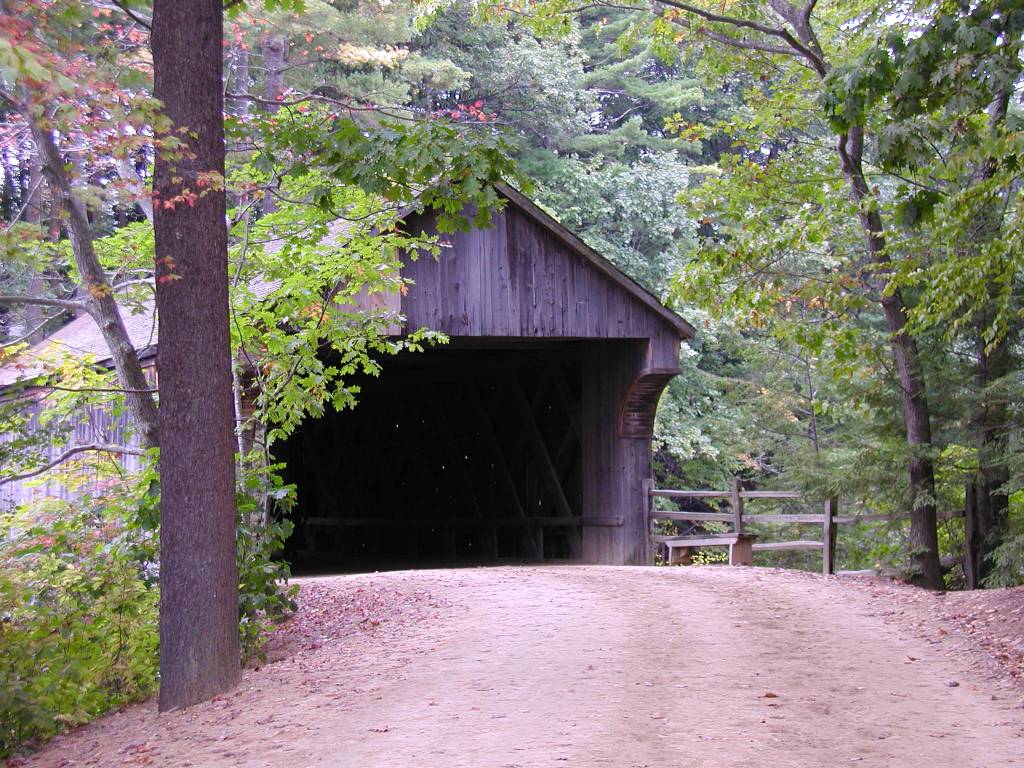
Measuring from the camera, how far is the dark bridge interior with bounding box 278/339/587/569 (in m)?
17.5

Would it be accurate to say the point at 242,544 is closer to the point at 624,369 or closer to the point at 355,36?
the point at 624,369

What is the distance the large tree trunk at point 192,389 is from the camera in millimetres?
7016

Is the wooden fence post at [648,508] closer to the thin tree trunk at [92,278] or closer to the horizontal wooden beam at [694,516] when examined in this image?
the horizontal wooden beam at [694,516]

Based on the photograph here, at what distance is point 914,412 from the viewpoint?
12586 mm

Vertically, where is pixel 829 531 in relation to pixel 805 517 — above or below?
below

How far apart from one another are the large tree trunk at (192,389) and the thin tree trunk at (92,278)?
3.54 feet

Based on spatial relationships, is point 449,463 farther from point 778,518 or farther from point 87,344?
point 778,518

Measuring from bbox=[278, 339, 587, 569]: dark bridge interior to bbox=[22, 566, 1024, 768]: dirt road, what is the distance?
734 cm

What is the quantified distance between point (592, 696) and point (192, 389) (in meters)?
3.06

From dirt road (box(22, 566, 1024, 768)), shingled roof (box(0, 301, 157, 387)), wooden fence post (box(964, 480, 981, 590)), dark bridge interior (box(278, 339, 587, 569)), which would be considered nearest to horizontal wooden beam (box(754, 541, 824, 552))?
wooden fence post (box(964, 480, 981, 590))

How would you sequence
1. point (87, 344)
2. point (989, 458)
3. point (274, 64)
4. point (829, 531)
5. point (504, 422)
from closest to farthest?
1. point (989, 458)
2. point (829, 531)
3. point (87, 344)
4. point (504, 422)
5. point (274, 64)

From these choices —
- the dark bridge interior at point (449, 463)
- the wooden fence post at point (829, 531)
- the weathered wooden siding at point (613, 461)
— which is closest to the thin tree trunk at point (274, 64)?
the dark bridge interior at point (449, 463)

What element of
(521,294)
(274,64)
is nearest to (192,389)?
(521,294)

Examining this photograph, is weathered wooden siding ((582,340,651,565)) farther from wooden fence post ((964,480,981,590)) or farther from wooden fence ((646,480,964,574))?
wooden fence post ((964,480,981,590))
